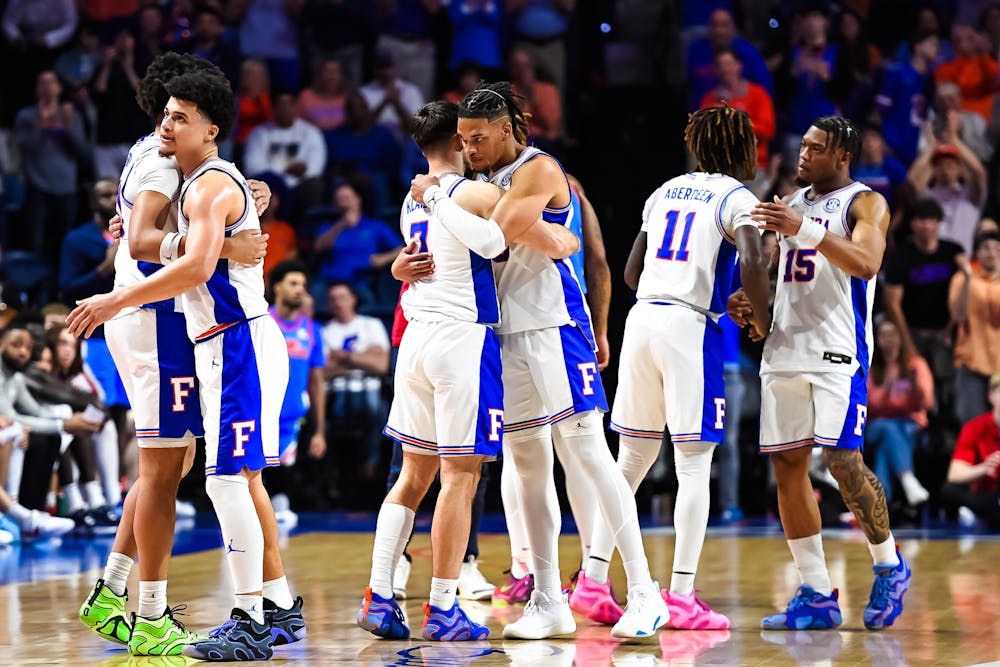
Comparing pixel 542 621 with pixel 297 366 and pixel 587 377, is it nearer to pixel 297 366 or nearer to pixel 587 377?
pixel 587 377

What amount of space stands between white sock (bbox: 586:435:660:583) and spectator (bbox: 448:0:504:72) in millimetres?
6832

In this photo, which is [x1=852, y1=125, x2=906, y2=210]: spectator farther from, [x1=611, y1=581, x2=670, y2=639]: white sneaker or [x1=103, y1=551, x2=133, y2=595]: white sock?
[x1=103, y1=551, x2=133, y2=595]: white sock

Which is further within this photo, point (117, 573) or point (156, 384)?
point (117, 573)

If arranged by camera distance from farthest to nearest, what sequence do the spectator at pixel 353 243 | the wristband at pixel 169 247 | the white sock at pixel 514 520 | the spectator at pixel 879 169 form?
the spectator at pixel 353 243 < the spectator at pixel 879 169 < the white sock at pixel 514 520 < the wristband at pixel 169 247

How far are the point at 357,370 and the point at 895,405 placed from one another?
13.2 ft

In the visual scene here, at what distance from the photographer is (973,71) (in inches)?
439

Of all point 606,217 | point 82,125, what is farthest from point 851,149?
point 82,125

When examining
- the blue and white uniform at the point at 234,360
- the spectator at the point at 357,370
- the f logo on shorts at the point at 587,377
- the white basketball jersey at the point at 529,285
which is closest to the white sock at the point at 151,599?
the blue and white uniform at the point at 234,360

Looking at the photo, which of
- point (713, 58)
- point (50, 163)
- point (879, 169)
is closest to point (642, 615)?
point (879, 169)

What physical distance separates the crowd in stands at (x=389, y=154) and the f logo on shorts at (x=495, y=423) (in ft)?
16.4

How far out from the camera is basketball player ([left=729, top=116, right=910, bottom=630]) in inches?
215

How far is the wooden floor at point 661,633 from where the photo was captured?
481 cm

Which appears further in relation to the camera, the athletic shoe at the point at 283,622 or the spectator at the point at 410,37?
the spectator at the point at 410,37

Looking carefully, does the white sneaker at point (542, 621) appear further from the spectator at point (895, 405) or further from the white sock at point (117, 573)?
the spectator at point (895, 405)
